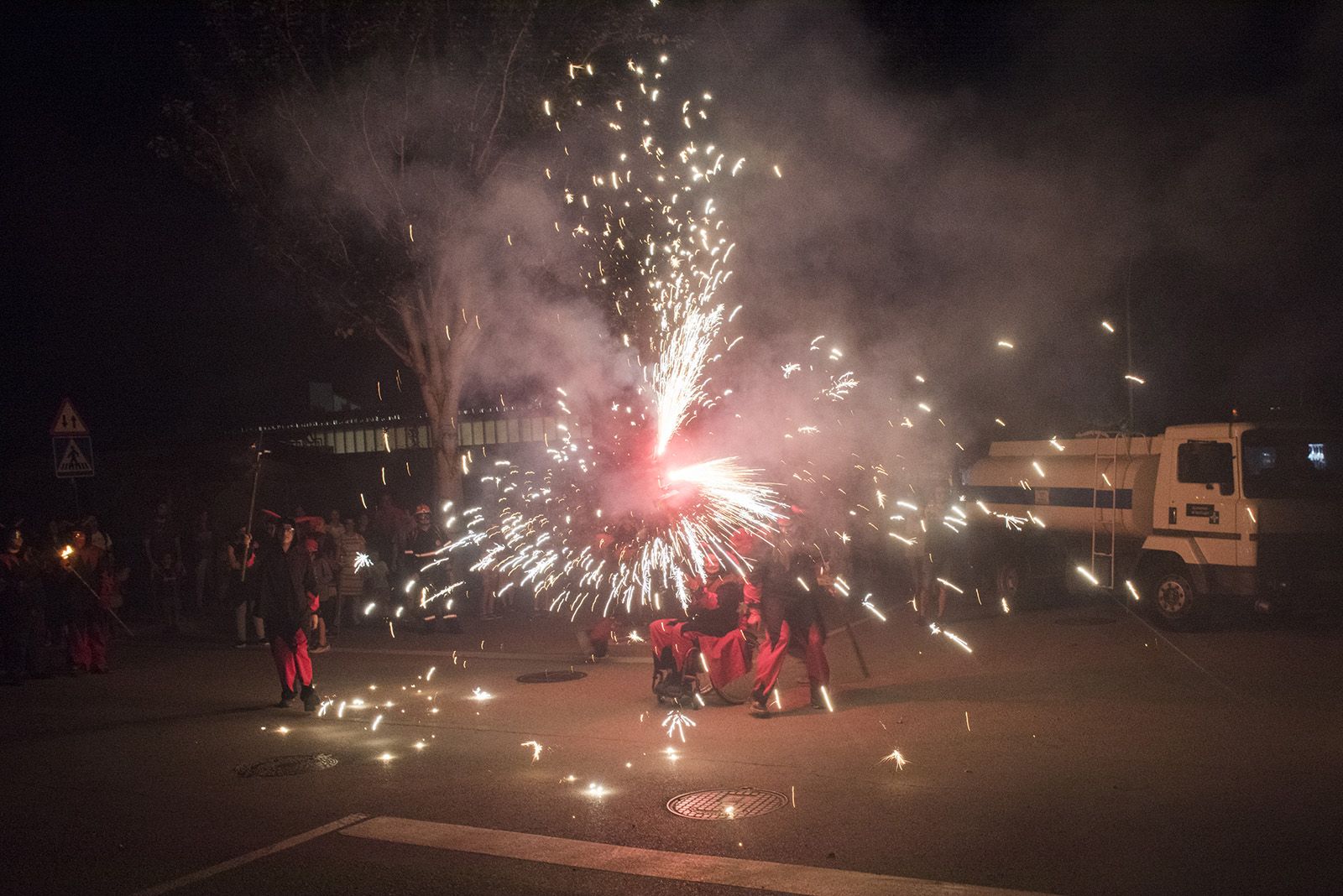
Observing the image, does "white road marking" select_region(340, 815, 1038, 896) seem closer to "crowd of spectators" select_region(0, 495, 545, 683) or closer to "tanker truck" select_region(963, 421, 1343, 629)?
"crowd of spectators" select_region(0, 495, 545, 683)

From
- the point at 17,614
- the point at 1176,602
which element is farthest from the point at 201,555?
the point at 1176,602

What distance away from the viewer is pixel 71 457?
46.7ft

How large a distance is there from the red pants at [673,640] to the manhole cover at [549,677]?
168cm

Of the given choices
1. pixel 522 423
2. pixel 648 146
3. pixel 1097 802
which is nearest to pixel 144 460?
pixel 522 423

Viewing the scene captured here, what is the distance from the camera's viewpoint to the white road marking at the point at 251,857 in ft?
17.4

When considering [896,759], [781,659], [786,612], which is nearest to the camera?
[896,759]

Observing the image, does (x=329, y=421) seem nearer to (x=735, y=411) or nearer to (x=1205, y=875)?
(x=735, y=411)

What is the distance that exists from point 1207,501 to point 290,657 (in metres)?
10.1

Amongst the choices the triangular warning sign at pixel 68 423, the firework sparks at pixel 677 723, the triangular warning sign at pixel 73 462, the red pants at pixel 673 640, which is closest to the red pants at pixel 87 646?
the triangular warning sign at pixel 73 462

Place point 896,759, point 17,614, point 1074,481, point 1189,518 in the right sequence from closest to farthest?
point 896,759 → point 17,614 → point 1189,518 → point 1074,481

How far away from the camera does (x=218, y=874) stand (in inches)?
214

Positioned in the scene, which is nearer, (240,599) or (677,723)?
(677,723)

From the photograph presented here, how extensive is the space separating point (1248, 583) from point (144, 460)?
22644 millimetres

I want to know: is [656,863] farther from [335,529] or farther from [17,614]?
[335,529]
